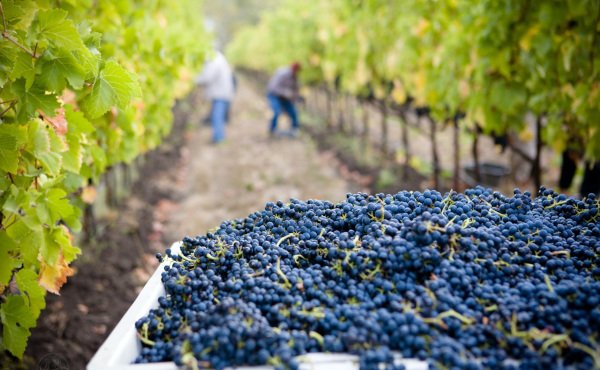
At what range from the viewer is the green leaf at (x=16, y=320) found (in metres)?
1.98

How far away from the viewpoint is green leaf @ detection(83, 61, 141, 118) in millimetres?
2000

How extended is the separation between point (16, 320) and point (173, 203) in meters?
5.26

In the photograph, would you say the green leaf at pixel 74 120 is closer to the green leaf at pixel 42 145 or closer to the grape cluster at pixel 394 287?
the green leaf at pixel 42 145

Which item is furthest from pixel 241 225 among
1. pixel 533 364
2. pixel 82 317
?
pixel 82 317

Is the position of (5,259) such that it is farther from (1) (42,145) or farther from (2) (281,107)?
(2) (281,107)

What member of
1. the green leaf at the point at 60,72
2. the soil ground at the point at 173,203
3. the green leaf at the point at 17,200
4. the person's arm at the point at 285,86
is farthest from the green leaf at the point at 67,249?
the person's arm at the point at 285,86

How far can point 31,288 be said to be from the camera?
206 cm

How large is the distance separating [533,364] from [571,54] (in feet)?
10.3

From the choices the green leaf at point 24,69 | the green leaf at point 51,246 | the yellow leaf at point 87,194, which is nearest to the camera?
the green leaf at point 24,69

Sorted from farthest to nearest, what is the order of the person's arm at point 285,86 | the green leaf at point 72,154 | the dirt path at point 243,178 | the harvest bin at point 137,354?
the person's arm at point 285,86
the dirt path at point 243,178
the green leaf at point 72,154
the harvest bin at point 137,354

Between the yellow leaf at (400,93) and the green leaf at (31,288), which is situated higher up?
the yellow leaf at (400,93)

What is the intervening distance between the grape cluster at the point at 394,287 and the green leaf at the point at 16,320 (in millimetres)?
772

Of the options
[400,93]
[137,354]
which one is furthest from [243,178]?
[137,354]

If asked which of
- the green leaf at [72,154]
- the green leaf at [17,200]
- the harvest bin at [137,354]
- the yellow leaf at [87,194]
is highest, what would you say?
the yellow leaf at [87,194]
